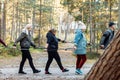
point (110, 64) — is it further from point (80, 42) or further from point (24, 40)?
point (24, 40)

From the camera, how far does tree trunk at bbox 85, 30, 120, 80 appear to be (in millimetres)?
A: 2459

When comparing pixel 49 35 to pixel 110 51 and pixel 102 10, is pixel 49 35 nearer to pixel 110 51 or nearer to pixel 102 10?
→ pixel 110 51

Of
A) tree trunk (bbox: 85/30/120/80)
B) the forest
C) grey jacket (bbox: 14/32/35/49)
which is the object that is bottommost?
the forest

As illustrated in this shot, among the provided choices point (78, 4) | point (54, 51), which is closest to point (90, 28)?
point (78, 4)

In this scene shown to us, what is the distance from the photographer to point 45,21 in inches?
1139

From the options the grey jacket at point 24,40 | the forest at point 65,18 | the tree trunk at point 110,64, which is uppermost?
the tree trunk at point 110,64

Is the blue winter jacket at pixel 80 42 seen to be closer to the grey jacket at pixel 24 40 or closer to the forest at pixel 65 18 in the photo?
the grey jacket at pixel 24 40

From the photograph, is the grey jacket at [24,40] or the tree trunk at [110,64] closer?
the tree trunk at [110,64]

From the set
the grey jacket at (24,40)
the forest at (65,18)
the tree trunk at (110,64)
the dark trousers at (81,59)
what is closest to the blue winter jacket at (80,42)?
the dark trousers at (81,59)

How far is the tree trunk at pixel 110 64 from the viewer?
2.46 m

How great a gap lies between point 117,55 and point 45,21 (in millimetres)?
26535

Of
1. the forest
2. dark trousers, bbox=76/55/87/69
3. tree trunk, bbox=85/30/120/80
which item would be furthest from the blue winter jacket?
tree trunk, bbox=85/30/120/80

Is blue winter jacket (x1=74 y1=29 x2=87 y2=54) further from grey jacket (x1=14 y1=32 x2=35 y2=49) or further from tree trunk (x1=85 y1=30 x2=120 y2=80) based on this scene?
tree trunk (x1=85 y1=30 x2=120 y2=80)

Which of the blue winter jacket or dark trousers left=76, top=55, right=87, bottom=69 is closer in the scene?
the blue winter jacket
